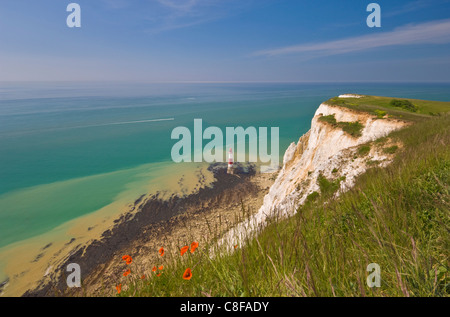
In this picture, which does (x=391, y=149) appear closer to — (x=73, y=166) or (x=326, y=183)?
(x=326, y=183)

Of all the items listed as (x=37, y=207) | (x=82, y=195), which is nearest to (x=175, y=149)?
(x=82, y=195)

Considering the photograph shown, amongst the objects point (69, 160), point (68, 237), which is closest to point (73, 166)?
point (69, 160)

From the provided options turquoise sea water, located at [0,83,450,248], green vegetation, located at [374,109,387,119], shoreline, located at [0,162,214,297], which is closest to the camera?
shoreline, located at [0,162,214,297]

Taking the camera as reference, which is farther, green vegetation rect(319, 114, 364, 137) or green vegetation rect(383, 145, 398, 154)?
green vegetation rect(319, 114, 364, 137)

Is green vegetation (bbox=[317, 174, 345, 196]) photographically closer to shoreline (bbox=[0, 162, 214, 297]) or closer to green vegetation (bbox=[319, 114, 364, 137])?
green vegetation (bbox=[319, 114, 364, 137])

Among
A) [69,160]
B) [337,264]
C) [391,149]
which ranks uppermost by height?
[391,149]

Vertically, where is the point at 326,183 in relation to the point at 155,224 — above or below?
above

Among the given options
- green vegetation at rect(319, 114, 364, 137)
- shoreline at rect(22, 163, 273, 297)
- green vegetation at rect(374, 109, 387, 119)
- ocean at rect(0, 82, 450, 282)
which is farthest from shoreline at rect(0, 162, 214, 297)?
green vegetation at rect(374, 109, 387, 119)

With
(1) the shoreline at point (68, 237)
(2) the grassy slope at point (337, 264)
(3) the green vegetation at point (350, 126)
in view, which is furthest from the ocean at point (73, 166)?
(2) the grassy slope at point (337, 264)
